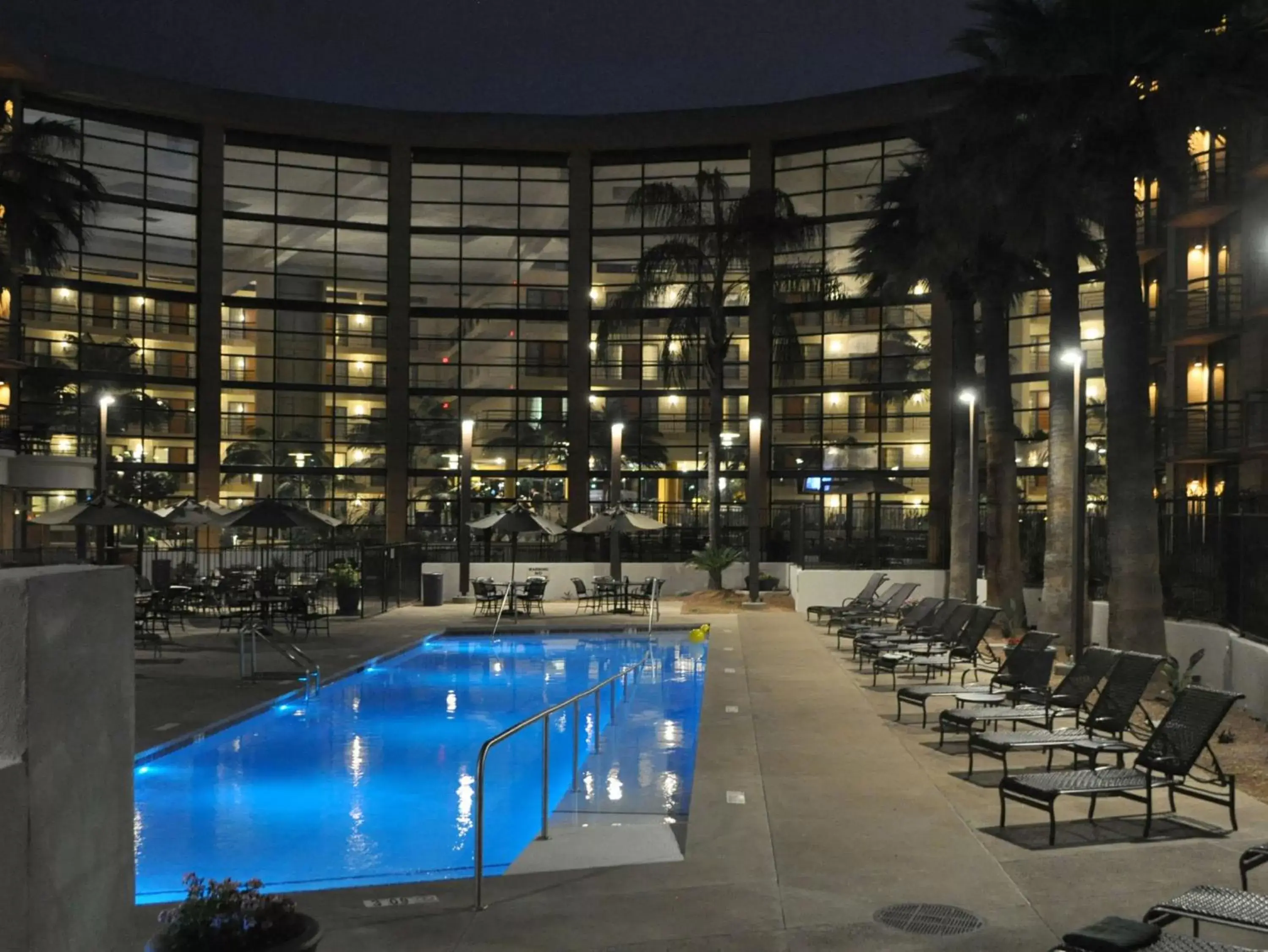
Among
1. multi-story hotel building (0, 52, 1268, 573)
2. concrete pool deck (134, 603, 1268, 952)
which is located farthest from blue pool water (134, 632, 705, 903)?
multi-story hotel building (0, 52, 1268, 573)

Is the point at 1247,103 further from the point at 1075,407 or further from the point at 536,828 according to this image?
the point at 536,828

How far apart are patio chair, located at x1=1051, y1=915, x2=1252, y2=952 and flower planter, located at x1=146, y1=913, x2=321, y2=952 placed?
2.92m

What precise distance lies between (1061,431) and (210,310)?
33.8 meters

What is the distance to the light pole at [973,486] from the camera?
2457 centimetres

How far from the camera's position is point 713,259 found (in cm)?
3428

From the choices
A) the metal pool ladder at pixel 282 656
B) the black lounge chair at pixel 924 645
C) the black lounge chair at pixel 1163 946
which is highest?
the black lounge chair at pixel 1163 946

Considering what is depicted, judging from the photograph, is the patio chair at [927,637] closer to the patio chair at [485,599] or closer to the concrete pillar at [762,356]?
the patio chair at [485,599]

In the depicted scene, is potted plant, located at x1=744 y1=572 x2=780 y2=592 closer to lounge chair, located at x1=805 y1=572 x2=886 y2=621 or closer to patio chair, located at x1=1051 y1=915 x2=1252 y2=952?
lounge chair, located at x1=805 y1=572 x2=886 y2=621

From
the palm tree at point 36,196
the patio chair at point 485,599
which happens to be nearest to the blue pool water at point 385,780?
the patio chair at point 485,599

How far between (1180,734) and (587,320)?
131 feet

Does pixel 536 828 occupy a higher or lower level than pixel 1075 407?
lower

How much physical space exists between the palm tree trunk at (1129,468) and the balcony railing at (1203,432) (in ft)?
36.4

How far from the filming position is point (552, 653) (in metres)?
23.7

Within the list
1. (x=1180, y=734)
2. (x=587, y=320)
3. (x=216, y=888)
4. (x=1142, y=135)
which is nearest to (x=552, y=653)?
(x=1142, y=135)
